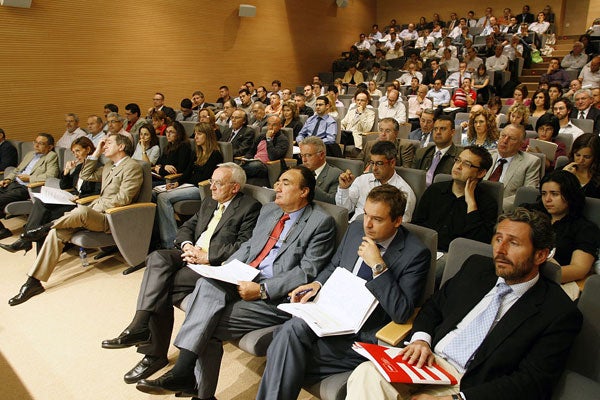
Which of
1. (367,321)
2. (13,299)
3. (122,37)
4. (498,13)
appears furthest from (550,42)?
(13,299)

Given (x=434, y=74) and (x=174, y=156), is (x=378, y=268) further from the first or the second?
(x=434, y=74)

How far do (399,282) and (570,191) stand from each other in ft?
3.53

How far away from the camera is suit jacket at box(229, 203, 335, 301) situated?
6.74 ft

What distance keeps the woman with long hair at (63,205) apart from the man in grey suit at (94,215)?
0.82 ft

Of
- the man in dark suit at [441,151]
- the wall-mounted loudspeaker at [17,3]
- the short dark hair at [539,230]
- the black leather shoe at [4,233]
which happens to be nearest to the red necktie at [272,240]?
the short dark hair at [539,230]

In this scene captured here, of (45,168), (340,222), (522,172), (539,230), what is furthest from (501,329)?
(45,168)

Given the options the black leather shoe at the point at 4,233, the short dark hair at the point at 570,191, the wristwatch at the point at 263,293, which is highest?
the short dark hair at the point at 570,191

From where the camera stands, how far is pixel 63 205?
378 centimetres

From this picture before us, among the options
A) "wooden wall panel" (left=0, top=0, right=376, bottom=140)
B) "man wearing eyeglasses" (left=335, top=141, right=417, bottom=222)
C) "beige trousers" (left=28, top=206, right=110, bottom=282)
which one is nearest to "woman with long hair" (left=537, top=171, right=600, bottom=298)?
"man wearing eyeglasses" (left=335, top=141, right=417, bottom=222)

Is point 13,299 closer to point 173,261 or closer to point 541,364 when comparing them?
point 173,261

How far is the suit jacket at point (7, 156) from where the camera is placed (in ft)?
16.3

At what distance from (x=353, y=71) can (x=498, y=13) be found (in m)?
4.97

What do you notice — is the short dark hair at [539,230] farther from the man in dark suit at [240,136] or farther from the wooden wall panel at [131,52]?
the wooden wall panel at [131,52]

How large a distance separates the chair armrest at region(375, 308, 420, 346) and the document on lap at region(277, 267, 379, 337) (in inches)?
3.7
